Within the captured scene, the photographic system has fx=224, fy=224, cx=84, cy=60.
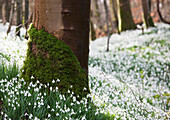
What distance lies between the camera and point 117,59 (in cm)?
1021

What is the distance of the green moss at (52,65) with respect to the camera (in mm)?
Result: 3967

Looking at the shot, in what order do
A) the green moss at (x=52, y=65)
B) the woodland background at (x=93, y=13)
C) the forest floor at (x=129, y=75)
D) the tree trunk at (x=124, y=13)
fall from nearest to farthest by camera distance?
1. the green moss at (x=52, y=65)
2. the forest floor at (x=129, y=75)
3. the woodland background at (x=93, y=13)
4. the tree trunk at (x=124, y=13)

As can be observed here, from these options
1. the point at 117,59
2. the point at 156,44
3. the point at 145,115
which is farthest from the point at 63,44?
the point at 156,44

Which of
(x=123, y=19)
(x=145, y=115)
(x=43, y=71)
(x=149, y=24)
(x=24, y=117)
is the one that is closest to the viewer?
(x=24, y=117)

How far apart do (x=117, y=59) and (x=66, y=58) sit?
640 centimetres

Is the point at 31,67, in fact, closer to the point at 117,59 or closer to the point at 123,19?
the point at 117,59

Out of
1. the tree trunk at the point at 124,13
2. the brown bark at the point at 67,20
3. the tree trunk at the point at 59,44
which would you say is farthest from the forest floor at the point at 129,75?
the tree trunk at the point at 124,13

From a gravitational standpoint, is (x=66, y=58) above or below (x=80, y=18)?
below

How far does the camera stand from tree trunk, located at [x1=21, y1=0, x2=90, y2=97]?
157 inches

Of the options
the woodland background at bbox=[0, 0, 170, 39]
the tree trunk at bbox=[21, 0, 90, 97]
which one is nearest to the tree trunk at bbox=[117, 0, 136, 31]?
the woodland background at bbox=[0, 0, 170, 39]

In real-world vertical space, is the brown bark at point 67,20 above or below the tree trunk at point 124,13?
below

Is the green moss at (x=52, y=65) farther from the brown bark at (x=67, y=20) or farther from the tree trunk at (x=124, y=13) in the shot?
the tree trunk at (x=124, y=13)

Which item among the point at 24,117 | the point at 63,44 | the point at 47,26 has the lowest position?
the point at 24,117

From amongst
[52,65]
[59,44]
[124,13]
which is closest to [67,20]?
[59,44]
